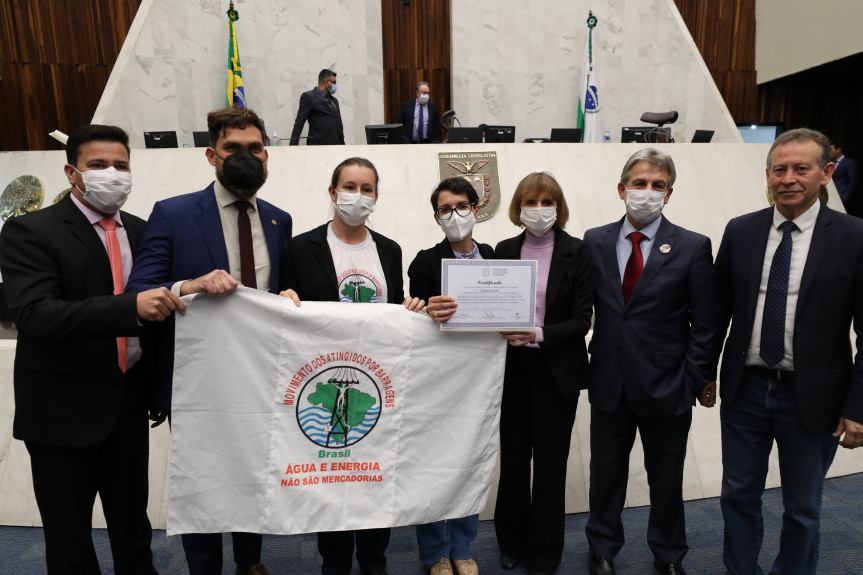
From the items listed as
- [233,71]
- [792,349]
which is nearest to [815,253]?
[792,349]

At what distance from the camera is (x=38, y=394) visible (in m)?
1.76

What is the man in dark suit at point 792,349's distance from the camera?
191cm

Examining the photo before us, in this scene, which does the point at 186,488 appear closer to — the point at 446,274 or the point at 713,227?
the point at 446,274

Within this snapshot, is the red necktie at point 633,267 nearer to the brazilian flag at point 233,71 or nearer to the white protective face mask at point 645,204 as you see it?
the white protective face mask at point 645,204

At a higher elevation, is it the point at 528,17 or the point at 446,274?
the point at 528,17

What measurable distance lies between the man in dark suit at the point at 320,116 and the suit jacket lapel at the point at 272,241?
500 cm

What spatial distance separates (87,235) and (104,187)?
166 mm

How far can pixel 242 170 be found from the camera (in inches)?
74.1

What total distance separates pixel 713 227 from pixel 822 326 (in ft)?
10.6

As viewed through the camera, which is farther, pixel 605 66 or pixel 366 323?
pixel 605 66

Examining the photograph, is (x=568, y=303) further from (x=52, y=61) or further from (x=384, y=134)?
(x=52, y=61)

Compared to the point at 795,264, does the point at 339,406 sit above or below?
below

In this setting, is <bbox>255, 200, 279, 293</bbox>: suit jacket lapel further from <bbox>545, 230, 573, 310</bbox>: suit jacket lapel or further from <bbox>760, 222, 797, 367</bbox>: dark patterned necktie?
<bbox>760, 222, 797, 367</bbox>: dark patterned necktie

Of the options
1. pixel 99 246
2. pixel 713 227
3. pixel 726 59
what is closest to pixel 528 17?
pixel 726 59
